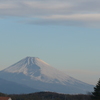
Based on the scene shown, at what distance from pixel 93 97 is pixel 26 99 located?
52.4 metres

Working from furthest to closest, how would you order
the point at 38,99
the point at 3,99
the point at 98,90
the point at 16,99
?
the point at 38,99 → the point at 16,99 → the point at 3,99 → the point at 98,90

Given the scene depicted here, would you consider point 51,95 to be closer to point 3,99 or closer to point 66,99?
point 66,99

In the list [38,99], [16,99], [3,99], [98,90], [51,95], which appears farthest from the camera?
[51,95]

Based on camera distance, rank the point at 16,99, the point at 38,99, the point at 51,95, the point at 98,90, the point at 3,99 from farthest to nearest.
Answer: the point at 51,95
the point at 38,99
the point at 16,99
the point at 3,99
the point at 98,90

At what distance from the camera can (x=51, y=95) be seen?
381ft

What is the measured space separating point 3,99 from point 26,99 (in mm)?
24593

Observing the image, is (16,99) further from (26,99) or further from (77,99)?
(77,99)

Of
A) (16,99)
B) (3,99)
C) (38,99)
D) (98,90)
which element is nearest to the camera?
(98,90)

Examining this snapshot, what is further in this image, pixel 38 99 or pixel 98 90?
pixel 38 99

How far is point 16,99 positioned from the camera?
91.6 m

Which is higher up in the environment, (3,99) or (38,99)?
(38,99)

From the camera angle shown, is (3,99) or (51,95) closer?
(3,99)

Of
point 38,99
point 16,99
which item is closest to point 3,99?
point 16,99

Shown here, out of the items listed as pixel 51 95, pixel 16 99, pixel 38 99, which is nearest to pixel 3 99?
pixel 16 99
